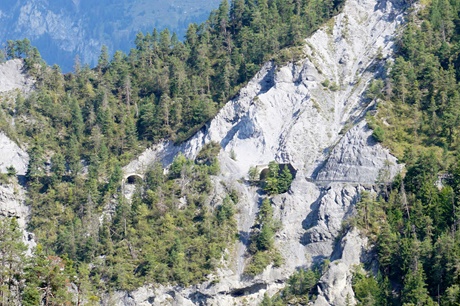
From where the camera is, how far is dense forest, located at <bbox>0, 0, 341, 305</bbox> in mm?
86500

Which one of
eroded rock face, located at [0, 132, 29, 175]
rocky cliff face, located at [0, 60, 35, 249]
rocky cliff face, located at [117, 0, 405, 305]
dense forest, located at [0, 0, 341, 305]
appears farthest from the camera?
eroded rock face, located at [0, 132, 29, 175]

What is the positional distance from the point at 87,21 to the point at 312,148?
104 m

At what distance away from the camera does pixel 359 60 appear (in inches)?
4429

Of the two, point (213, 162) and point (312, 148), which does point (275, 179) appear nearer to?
point (213, 162)

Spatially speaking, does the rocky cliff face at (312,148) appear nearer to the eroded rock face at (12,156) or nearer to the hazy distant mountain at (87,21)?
the eroded rock face at (12,156)

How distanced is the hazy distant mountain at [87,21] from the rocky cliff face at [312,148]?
7366 centimetres

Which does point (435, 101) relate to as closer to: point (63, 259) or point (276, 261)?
point (276, 261)

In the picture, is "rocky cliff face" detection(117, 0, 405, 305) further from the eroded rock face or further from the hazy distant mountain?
the hazy distant mountain

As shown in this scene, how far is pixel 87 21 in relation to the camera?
634 feet

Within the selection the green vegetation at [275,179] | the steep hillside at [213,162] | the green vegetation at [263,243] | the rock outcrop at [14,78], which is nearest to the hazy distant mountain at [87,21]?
the rock outcrop at [14,78]

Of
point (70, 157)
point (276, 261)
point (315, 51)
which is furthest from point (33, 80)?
point (276, 261)

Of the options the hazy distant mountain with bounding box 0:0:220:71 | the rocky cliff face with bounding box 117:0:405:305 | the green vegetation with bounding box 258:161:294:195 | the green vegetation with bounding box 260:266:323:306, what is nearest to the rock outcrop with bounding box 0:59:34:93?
the rocky cliff face with bounding box 117:0:405:305

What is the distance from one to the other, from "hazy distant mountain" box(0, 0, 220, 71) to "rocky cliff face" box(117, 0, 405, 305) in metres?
73.7

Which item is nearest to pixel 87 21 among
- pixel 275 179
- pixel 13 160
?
pixel 13 160
